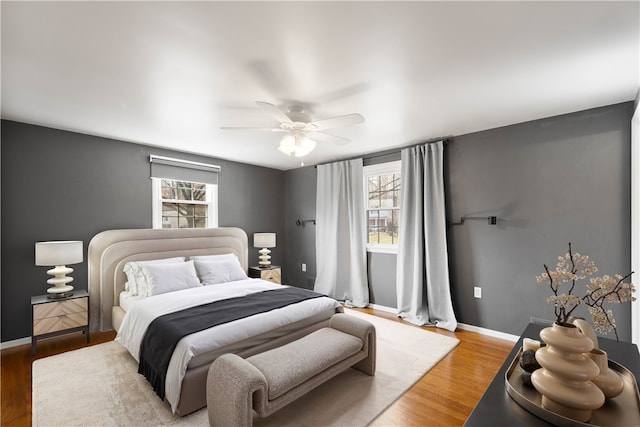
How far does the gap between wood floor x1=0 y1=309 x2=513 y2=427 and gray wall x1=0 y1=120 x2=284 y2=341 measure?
0.53m

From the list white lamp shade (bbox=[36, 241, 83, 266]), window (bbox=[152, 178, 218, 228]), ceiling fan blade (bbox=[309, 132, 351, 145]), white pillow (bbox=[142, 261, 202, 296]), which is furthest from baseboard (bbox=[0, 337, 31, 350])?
ceiling fan blade (bbox=[309, 132, 351, 145])

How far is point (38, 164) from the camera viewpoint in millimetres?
3281

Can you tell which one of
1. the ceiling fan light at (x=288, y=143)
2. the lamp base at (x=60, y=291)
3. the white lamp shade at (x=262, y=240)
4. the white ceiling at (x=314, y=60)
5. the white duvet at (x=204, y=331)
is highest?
the white ceiling at (x=314, y=60)

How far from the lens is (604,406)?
1031 millimetres

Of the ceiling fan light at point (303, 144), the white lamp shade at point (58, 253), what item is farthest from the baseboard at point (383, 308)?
the white lamp shade at point (58, 253)

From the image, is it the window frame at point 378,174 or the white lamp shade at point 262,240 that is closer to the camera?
the window frame at point 378,174

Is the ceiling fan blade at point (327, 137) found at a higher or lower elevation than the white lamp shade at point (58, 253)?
higher

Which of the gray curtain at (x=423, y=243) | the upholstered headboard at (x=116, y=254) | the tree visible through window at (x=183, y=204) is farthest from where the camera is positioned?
the tree visible through window at (x=183, y=204)

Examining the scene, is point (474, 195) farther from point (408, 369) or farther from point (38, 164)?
point (38, 164)

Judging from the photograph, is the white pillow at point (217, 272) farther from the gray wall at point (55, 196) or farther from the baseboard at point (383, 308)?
the baseboard at point (383, 308)

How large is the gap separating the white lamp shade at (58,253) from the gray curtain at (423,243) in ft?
12.9

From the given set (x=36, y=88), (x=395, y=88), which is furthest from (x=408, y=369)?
(x=36, y=88)

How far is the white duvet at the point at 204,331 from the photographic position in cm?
210

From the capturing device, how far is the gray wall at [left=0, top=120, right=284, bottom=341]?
10.3 feet
